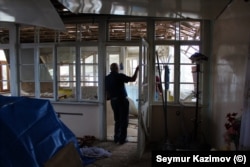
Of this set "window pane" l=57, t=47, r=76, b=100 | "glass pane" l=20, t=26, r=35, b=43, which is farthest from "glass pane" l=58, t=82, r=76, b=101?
"glass pane" l=20, t=26, r=35, b=43

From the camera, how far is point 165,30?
469 centimetres

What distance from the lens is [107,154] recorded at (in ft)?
13.3

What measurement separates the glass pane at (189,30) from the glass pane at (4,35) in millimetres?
3681

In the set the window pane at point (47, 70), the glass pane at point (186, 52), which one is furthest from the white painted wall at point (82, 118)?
the glass pane at point (186, 52)

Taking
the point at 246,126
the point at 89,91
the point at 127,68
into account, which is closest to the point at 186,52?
the point at 89,91

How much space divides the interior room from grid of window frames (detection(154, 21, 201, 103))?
0.02 meters

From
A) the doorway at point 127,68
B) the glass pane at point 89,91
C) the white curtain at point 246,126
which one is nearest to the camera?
the white curtain at point 246,126

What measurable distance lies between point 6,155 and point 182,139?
2.83 metres

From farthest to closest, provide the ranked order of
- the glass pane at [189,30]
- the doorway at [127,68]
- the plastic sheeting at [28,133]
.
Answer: the doorway at [127,68] < the glass pane at [189,30] < the plastic sheeting at [28,133]

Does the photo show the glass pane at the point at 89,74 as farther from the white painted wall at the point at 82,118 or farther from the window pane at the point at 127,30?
the window pane at the point at 127,30

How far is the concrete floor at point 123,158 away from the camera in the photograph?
371 centimetres

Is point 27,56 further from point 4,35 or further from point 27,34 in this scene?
point 4,35

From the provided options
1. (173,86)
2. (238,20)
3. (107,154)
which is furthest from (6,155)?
(173,86)

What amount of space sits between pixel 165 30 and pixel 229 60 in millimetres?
1922
